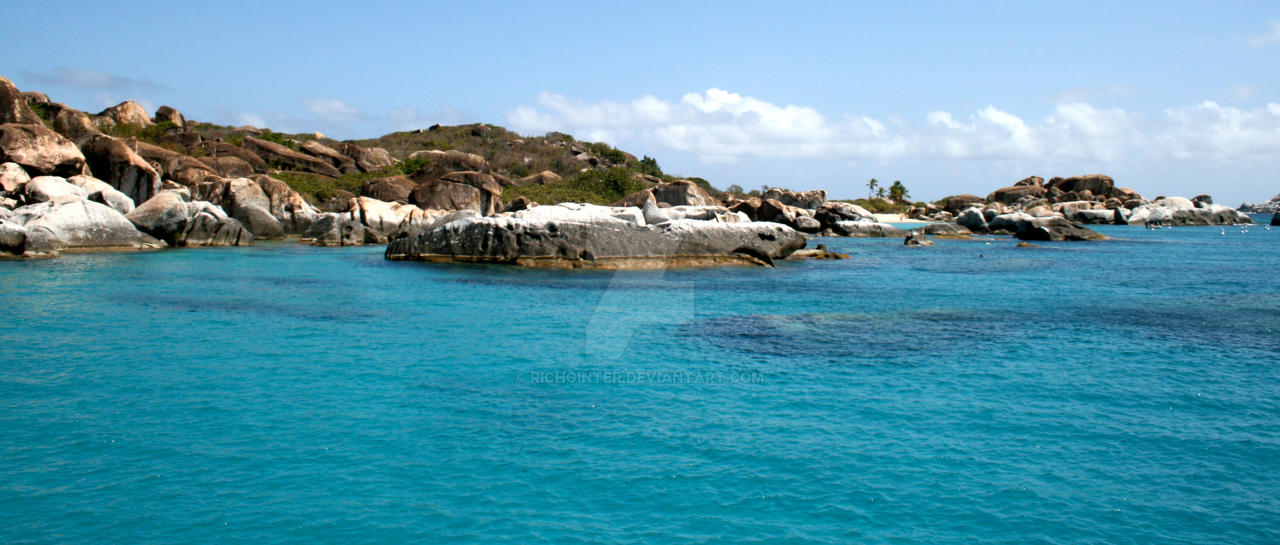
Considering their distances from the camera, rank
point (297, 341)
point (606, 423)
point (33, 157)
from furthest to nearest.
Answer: point (33, 157)
point (297, 341)
point (606, 423)

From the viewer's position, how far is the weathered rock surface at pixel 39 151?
133ft

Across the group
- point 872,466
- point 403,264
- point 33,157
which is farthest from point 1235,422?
point 33,157

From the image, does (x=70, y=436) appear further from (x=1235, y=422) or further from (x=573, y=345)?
(x=1235, y=422)

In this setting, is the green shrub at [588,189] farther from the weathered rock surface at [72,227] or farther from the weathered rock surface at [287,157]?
the weathered rock surface at [72,227]

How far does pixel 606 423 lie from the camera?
10.4 metres

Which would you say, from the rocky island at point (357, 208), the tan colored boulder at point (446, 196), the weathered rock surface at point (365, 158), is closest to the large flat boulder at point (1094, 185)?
the rocky island at point (357, 208)

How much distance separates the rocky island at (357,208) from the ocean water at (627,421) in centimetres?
968

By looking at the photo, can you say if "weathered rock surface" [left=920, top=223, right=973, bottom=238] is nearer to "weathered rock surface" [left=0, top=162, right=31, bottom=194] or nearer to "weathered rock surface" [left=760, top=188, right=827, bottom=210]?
"weathered rock surface" [left=760, top=188, right=827, bottom=210]

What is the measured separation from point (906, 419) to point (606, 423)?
373 centimetres

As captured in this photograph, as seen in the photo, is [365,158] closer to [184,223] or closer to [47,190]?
[184,223]

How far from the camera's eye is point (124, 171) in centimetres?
4359

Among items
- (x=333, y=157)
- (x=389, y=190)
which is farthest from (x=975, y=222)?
(x=333, y=157)

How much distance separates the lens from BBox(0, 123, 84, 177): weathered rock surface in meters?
40.4

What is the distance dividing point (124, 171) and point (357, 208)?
11607mm
